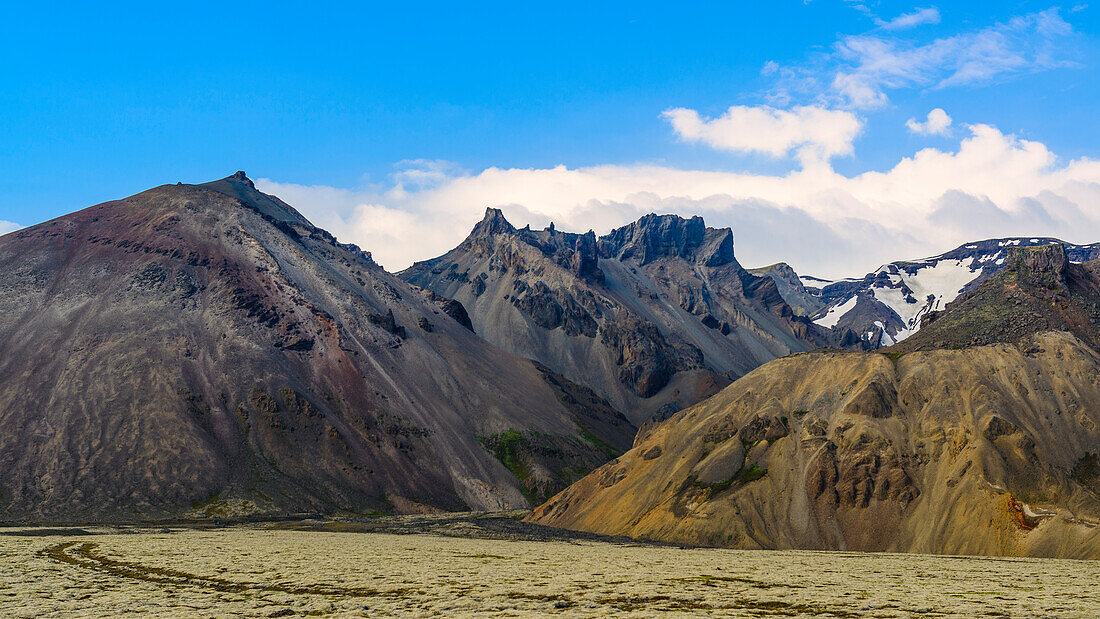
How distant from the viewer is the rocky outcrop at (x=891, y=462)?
91.0 meters

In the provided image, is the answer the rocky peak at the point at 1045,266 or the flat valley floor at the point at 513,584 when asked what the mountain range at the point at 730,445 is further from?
the flat valley floor at the point at 513,584

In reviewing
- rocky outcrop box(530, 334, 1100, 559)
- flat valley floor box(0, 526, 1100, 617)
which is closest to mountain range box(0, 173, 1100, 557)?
rocky outcrop box(530, 334, 1100, 559)

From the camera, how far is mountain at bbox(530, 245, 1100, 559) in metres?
92.1

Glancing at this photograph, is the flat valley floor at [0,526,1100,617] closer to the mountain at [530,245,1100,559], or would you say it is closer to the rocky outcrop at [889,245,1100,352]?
the mountain at [530,245,1100,559]

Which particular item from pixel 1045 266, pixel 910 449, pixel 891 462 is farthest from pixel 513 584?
pixel 1045 266

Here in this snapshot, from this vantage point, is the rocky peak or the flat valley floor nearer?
the flat valley floor

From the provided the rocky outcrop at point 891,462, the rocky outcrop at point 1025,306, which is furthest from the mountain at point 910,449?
the rocky outcrop at point 1025,306

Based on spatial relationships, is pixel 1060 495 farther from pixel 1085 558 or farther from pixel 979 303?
pixel 979 303

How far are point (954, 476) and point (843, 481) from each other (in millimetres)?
12143

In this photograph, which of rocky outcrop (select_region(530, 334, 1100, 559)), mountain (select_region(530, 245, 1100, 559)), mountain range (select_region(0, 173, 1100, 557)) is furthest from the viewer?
mountain range (select_region(0, 173, 1100, 557))

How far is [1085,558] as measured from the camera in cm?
7719

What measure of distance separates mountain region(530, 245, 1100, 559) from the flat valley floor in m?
19.4

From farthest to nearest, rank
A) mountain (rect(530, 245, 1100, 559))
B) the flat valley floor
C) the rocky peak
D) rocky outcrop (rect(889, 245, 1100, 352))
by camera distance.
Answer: the rocky peak
rocky outcrop (rect(889, 245, 1100, 352))
mountain (rect(530, 245, 1100, 559))
the flat valley floor

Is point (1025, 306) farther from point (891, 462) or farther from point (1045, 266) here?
point (891, 462)
